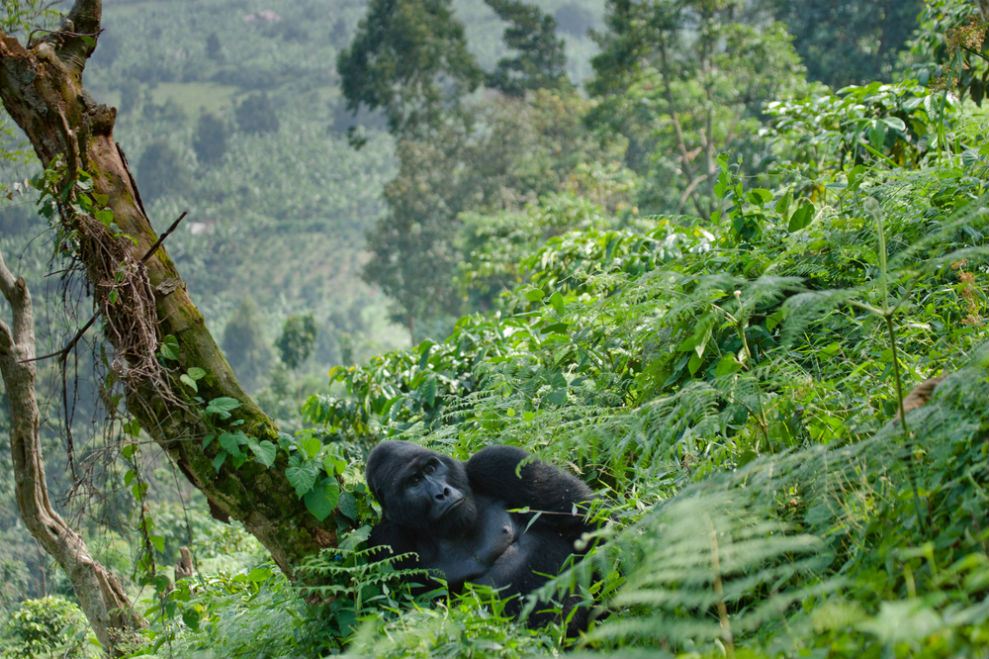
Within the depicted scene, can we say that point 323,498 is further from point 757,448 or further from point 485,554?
point 757,448

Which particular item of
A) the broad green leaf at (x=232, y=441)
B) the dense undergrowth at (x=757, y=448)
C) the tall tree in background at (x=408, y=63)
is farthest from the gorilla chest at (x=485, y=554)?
the tall tree in background at (x=408, y=63)

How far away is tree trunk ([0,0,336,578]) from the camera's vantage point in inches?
85.7

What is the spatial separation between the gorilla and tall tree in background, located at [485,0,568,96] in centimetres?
2511

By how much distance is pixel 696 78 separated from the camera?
16.2 metres

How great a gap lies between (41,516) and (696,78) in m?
14.7

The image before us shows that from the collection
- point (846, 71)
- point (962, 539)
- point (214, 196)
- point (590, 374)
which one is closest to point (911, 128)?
point (590, 374)

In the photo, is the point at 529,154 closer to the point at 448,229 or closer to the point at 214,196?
the point at 448,229

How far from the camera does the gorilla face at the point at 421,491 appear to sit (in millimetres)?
2309

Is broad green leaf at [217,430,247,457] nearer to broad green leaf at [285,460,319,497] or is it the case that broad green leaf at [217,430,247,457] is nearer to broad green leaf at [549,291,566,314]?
broad green leaf at [285,460,319,497]

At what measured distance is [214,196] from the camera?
45469mm

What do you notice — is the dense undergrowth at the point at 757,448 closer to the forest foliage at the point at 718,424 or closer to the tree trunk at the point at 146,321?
the forest foliage at the point at 718,424

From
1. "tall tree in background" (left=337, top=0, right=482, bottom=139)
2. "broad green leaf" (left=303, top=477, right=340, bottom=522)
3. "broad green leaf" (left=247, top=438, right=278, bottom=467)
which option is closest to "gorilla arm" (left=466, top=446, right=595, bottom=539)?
"broad green leaf" (left=303, top=477, right=340, bottom=522)

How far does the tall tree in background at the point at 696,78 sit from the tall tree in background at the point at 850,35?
3.87 m

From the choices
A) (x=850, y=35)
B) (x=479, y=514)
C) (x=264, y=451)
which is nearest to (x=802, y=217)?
(x=479, y=514)
